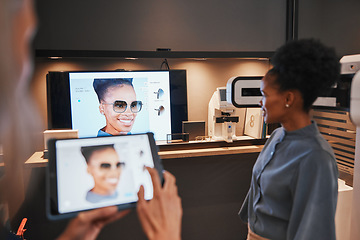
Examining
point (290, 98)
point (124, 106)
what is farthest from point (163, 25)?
point (290, 98)

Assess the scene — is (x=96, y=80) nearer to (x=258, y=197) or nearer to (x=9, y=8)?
(x=258, y=197)

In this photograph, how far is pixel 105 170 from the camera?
463 mm

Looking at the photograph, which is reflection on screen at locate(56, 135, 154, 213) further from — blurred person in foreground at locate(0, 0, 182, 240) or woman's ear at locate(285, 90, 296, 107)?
woman's ear at locate(285, 90, 296, 107)

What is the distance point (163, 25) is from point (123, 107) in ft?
2.82

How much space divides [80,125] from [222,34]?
5.09 feet

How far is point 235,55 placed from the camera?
2.34 metres

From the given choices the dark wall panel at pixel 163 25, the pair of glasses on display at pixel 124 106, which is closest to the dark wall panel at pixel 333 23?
the dark wall panel at pixel 163 25

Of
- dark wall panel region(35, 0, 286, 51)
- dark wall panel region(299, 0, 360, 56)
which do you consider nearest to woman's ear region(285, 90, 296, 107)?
dark wall panel region(35, 0, 286, 51)

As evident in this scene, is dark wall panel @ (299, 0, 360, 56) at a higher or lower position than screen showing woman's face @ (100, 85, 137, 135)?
higher

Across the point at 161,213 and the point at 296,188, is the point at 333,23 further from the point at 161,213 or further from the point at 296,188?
the point at 161,213

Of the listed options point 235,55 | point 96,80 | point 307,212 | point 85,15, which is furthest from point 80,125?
point 307,212

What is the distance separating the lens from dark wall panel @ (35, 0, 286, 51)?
91.2 inches

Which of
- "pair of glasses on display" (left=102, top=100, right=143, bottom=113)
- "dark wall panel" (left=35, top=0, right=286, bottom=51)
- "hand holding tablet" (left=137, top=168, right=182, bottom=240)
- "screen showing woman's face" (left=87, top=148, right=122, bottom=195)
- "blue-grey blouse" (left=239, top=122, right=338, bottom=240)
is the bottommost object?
"blue-grey blouse" (left=239, top=122, right=338, bottom=240)

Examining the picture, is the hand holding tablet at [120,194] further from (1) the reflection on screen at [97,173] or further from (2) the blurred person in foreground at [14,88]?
(2) the blurred person in foreground at [14,88]
